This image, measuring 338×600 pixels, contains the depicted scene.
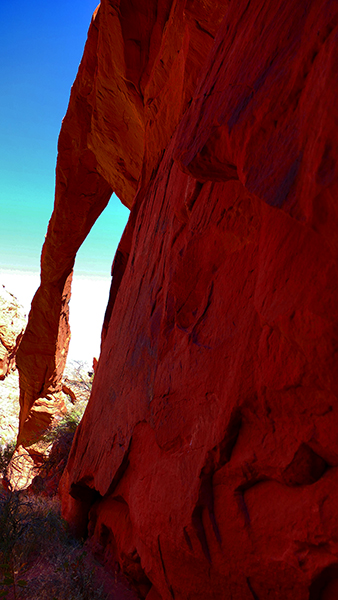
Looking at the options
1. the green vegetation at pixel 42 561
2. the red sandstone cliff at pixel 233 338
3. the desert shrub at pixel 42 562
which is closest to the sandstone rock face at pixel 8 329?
the green vegetation at pixel 42 561

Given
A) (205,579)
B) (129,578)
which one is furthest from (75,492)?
Answer: (205,579)

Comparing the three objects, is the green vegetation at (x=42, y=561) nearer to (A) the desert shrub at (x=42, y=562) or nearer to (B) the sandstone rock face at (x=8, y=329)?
(A) the desert shrub at (x=42, y=562)

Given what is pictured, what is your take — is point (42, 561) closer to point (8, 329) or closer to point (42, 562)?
point (42, 562)

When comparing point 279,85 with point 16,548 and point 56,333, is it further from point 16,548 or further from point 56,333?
point 56,333

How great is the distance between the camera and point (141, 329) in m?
3.98

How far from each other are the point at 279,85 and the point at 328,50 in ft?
0.94

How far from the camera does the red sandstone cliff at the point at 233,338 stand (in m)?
1.74

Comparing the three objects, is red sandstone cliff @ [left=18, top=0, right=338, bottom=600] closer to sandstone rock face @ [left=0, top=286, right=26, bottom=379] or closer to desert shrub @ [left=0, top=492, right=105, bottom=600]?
desert shrub @ [left=0, top=492, right=105, bottom=600]

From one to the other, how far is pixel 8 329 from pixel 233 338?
17815mm

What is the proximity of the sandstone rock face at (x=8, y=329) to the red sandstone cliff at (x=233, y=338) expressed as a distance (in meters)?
14.6

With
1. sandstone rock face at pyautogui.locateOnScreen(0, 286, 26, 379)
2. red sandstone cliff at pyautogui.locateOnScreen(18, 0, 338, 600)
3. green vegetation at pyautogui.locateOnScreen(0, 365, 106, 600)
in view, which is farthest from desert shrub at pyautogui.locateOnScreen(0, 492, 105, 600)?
sandstone rock face at pyautogui.locateOnScreen(0, 286, 26, 379)

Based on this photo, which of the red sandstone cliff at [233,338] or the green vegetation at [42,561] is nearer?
the red sandstone cliff at [233,338]

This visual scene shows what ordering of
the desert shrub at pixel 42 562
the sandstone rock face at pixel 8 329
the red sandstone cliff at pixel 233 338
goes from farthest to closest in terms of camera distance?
the sandstone rock face at pixel 8 329 → the desert shrub at pixel 42 562 → the red sandstone cliff at pixel 233 338

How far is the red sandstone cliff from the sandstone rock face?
47.7ft
